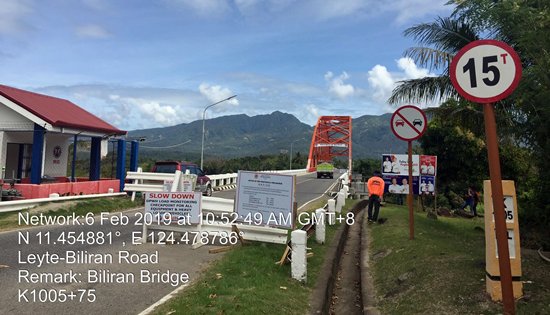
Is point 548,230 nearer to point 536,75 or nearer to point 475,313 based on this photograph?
point 536,75

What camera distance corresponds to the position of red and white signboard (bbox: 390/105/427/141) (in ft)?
30.3

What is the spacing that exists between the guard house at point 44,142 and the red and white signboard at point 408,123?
12.0m

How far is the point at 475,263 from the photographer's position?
656 cm

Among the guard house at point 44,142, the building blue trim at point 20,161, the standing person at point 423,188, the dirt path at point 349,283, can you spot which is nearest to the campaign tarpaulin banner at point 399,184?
the standing person at point 423,188

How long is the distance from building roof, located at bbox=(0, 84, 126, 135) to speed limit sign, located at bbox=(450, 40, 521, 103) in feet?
51.6

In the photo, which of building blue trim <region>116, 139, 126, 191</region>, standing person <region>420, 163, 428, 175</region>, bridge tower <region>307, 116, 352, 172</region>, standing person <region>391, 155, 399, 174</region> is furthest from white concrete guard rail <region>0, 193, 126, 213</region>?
bridge tower <region>307, 116, 352, 172</region>

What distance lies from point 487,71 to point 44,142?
1800 cm

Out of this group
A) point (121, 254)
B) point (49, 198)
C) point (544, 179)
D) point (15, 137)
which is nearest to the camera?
point (121, 254)

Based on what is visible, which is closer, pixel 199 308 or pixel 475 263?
pixel 199 308

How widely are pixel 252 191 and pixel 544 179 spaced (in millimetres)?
6385

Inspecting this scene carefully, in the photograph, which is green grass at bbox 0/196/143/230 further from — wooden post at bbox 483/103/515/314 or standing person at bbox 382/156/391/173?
wooden post at bbox 483/103/515/314

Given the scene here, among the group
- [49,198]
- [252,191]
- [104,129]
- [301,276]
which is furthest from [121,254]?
[104,129]

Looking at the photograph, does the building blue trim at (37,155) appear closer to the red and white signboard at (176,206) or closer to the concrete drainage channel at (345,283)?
the red and white signboard at (176,206)

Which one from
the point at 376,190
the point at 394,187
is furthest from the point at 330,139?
the point at 376,190
